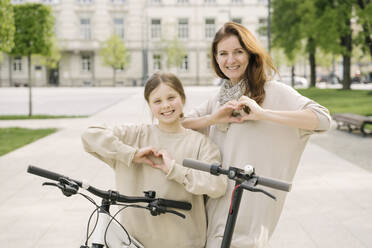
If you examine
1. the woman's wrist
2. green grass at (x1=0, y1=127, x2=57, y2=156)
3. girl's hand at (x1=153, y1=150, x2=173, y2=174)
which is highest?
the woman's wrist

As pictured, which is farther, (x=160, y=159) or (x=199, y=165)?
(x=160, y=159)

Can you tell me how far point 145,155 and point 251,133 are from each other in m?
0.54

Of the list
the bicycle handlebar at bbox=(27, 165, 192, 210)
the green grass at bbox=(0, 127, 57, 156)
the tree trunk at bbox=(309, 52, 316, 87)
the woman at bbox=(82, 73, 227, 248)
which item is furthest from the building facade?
the bicycle handlebar at bbox=(27, 165, 192, 210)

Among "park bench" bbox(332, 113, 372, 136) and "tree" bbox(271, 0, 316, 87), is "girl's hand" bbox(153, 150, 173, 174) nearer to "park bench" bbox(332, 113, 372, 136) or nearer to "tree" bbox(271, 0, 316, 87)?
"park bench" bbox(332, 113, 372, 136)

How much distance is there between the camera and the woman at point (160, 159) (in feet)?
8.34

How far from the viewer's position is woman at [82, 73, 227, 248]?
254 centimetres

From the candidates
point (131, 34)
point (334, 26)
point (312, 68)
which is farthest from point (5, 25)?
point (131, 34)

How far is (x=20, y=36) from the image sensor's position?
689 inches

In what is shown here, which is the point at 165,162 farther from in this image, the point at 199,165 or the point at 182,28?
the point at 182,28

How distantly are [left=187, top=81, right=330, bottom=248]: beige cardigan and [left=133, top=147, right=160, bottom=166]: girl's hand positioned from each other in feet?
1.19

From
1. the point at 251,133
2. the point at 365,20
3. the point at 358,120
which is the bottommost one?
the point at 358,120

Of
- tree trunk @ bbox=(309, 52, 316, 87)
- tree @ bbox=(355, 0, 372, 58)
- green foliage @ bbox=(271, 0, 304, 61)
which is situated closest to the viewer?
tree @ bbox=(355, 0, 372, 58)

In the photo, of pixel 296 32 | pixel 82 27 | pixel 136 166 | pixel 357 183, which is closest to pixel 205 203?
pixel 136 166

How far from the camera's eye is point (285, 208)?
20.2 feet
